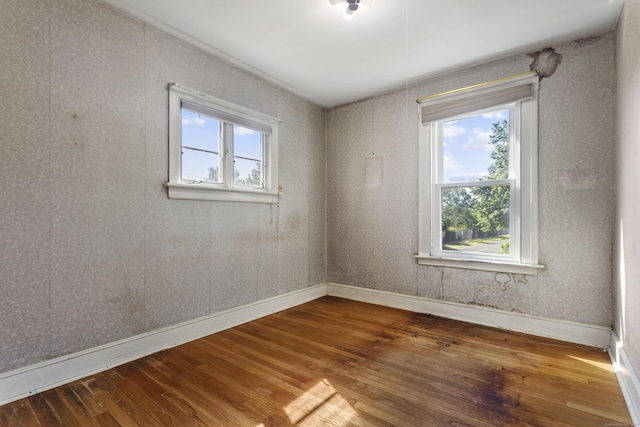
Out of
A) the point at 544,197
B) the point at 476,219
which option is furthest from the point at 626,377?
the point at 476,219

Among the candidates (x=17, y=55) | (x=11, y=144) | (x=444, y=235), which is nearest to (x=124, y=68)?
(x=17, y=55)

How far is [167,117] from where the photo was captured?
2602 mm

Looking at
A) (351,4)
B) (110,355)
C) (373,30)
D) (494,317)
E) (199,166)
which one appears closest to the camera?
(351,4)

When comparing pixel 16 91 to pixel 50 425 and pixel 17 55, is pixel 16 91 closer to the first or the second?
pixel 17 55

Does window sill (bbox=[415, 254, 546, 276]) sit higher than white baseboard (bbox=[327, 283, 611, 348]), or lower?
higher

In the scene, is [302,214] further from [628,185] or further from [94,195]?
[628,185]

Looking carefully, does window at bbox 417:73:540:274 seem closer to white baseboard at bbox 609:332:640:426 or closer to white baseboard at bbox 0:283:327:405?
white baseboard at bbox 609:332:640:426

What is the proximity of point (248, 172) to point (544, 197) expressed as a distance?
293 centimetres

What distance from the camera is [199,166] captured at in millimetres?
2887

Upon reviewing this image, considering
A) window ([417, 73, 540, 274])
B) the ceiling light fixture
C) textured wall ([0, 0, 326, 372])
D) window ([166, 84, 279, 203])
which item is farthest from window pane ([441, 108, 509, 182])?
textured wall ([0, 0, 326, 372])

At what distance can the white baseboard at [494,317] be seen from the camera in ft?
8.50

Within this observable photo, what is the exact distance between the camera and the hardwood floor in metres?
1.67

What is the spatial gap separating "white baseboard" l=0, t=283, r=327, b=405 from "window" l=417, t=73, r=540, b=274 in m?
2.20

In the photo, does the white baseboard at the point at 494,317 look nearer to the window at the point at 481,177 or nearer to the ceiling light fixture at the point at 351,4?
the window at the point at 481,177
